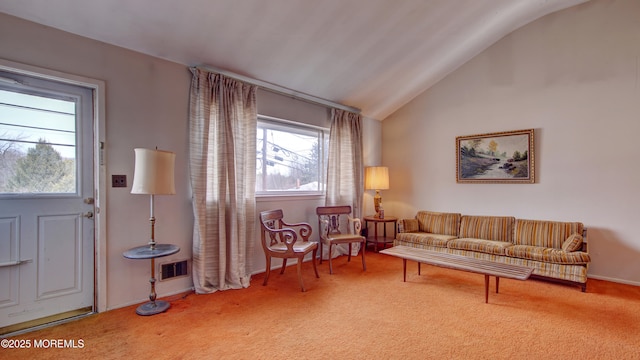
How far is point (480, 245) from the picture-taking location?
12.6 feet

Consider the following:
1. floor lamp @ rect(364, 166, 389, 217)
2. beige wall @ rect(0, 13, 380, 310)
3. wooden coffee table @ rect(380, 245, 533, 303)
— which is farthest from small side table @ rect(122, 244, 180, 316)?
floor lamp @ rect(364, 166, 389, 217)

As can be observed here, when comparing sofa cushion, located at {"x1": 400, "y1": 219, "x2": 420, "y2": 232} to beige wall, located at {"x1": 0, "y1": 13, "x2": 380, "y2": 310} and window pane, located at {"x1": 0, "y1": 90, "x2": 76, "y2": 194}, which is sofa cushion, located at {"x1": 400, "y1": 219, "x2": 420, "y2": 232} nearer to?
beige wall, located at {"x1": 0, "y1": 13, "x2": 380, "y2": 310}

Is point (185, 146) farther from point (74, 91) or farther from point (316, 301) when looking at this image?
point (316, 301)

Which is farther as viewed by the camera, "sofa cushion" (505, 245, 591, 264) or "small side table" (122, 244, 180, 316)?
"sofa cushion" (505, 245, 591, 264)

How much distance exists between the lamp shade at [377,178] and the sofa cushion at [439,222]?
0.79 metres

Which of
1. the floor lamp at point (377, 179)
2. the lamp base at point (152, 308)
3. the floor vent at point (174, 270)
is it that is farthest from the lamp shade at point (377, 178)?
the lamp base at point (152, 308)

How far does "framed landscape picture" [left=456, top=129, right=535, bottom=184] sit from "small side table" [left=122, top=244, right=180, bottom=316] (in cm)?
414


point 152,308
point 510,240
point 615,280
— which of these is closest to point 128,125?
point 152,308

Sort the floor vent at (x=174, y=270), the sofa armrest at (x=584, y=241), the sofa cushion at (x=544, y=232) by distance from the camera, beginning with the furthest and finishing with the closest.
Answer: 1. the sofa cushion at (x=544, y=232)
2. the sofa armrest at (x=584, y=241)
3. the floor vent at (x=174, y=270)

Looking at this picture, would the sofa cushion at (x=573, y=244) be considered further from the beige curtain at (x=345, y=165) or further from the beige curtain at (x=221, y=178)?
the beige curtain at (x=221, y=178)

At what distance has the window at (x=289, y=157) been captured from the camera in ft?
13.1

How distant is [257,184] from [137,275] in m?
1.66

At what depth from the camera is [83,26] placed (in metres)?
2.46

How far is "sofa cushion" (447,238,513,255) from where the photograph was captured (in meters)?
3.70
